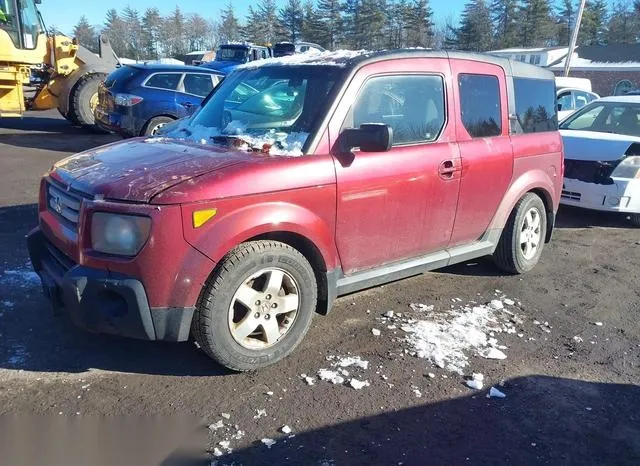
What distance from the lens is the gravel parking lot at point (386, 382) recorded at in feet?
9.53

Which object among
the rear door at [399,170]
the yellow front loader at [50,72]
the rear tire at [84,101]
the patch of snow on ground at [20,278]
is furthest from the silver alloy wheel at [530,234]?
the rear tire at [84,101]

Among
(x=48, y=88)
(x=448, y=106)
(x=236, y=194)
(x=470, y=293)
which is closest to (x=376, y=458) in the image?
(x=236, y=194)

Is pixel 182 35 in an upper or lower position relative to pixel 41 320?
upper

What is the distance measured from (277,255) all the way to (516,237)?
2792 millimetres

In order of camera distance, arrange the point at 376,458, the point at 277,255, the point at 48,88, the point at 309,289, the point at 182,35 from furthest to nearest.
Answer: the point at 182,35
the point at 48,88
the point at 309,289
the point at 277,255
the point at 376,458

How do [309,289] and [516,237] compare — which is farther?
[516,237]

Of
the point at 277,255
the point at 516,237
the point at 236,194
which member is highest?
the point at 236,194

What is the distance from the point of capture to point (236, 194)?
3.22 m

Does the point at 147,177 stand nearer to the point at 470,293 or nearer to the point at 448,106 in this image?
the point at 448,106

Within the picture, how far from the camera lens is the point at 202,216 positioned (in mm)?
3111

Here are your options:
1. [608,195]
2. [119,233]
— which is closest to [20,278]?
[119,233]

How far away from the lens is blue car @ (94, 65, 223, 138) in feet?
35.6

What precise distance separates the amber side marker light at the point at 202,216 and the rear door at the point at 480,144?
7.25 feet

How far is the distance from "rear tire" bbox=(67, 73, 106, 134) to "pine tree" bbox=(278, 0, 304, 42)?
46843 mm
